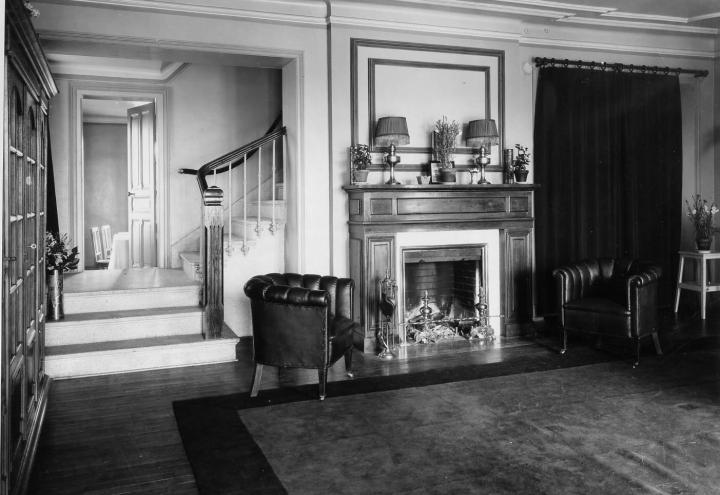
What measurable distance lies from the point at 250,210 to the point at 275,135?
5.47 ft

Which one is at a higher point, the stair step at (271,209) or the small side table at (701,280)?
the stair step at (271,209)

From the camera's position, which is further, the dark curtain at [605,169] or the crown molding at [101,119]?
the crown molding at [101,119]

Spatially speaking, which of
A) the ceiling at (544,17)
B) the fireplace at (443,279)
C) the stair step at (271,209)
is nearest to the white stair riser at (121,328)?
the stair step at (271,209)

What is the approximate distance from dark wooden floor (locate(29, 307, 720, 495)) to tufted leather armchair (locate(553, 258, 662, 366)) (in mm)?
481

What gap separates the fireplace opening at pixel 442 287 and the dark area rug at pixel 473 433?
1017 millimetres

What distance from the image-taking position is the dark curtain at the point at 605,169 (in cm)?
647

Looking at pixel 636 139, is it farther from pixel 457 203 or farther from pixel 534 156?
pixel 457 203

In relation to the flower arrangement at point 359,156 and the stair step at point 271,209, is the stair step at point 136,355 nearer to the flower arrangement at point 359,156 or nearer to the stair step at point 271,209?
the stair step at point 271,209

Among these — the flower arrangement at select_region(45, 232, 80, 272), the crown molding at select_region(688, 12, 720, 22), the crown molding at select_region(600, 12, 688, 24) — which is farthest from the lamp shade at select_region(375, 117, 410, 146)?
the crown molding at select_region(688, 12, 720, 22)

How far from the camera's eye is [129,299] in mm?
5578

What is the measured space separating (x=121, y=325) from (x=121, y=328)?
Result: 0.08 feet

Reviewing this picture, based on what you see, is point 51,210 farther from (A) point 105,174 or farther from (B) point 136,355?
(A) point 105,174

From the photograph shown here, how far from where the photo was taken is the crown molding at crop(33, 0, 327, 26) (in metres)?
4.99

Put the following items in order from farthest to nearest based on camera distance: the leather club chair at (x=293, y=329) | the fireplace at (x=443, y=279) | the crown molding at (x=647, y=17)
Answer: the crown molding at (x=647, y=17)
the fireplace at (x=443, y=279)
the leather club chair at (x=293, y=329)
